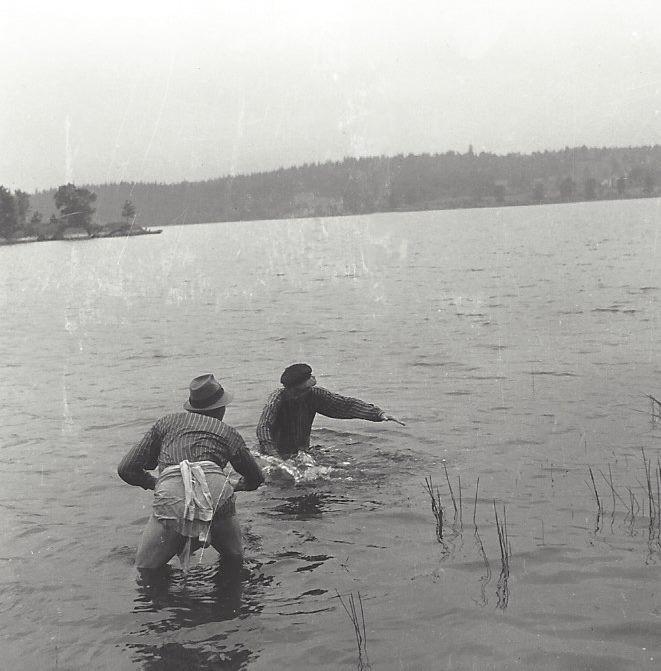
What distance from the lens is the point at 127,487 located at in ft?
37.4

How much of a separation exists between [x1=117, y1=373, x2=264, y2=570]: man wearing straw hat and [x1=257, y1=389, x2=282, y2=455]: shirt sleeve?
2892mm

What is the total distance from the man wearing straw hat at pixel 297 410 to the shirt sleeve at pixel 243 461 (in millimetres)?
2950

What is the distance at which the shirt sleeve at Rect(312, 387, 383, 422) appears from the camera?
11.3 metres

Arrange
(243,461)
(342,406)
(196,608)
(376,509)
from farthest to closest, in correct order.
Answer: (342,406), (376,509), (243,461), (196,608)

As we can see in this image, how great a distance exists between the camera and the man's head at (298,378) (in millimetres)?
10984

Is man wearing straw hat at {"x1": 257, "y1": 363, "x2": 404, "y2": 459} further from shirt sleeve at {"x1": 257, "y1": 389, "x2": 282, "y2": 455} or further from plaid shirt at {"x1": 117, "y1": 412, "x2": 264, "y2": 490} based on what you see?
plaid shirt at {"x1": 117, "y1": 412, "x2": 264, "y2": 490}

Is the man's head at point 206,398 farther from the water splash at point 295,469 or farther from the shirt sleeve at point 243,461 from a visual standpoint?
the water splash at point 295,469

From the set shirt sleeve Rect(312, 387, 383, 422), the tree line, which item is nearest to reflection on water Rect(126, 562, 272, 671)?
shirt sleeve Rect(312, 387, 383, 422)

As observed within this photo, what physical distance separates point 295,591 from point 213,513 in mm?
1255

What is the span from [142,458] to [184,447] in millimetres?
596

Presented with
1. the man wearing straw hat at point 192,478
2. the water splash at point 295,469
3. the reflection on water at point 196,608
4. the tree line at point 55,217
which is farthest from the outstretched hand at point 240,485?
the tree line at point 55,217

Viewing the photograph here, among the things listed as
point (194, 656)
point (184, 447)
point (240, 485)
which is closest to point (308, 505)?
point (240, 485)

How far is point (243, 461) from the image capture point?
783 centimetres

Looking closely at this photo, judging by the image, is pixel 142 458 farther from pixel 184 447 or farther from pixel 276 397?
pixel 276 397
